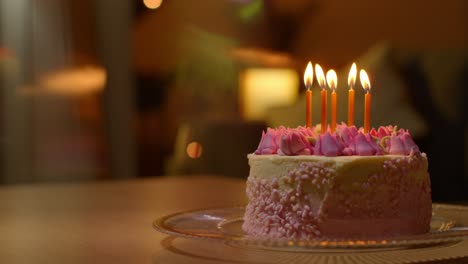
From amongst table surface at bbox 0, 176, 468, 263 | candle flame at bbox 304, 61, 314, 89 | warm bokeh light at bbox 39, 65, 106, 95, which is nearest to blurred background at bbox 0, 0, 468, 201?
warm bokeh light at bbox 39, 65, 106, 95

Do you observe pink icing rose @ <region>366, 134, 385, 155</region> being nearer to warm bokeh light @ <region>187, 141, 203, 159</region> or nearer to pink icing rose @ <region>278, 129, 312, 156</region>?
pink icing rose @ <region>278, 129, 312, 156</region>

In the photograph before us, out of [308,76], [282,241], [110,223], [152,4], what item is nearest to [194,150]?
[152,4]

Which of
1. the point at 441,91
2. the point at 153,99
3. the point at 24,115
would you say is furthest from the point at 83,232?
the point at 153,99

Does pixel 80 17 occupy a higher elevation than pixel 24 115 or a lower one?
higher

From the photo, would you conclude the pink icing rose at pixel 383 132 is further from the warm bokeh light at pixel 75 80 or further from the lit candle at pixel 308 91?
the warm bokeh light at pixel 75 80

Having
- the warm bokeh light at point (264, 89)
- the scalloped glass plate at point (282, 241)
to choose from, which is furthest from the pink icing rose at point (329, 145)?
the warm bokeh light at point (264, 89)

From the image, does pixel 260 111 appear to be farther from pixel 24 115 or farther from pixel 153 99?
pixel 24 115

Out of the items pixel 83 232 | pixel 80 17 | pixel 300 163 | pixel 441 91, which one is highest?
pixel 80 17
